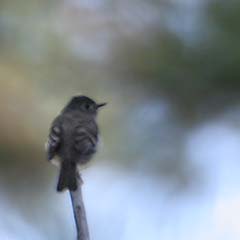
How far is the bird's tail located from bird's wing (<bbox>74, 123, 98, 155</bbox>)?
5 cm

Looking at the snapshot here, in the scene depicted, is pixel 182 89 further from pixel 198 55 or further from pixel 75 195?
pixel 75 195

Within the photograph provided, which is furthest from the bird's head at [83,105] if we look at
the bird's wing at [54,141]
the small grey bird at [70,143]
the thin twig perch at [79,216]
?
the thin twig perch at [79,216]

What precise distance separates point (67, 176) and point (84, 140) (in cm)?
24

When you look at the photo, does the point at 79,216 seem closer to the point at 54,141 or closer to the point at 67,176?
the point at 67,176

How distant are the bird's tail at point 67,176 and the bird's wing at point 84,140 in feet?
0.16

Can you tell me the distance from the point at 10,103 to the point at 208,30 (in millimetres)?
812

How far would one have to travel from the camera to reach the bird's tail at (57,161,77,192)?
9.92ft

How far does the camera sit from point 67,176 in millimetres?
3205

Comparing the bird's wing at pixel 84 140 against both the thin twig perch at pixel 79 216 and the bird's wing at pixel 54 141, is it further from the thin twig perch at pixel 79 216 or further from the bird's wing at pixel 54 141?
the thin twig perch at pixel 79 216

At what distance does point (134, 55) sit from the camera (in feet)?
14.2

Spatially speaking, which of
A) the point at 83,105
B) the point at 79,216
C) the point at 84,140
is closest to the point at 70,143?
the point at 84,140

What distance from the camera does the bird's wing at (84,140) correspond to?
339 cm

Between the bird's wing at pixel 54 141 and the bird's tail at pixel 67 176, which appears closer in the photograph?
the bird's tail at pixel 67 176

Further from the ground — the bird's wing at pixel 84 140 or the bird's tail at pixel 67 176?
the bird's wing at pixel 84 140
